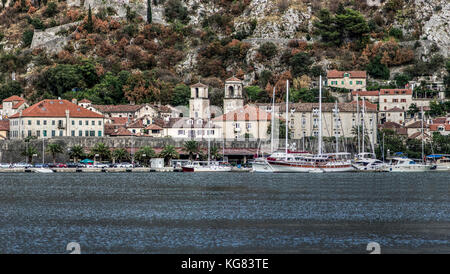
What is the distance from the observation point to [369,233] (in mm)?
36781

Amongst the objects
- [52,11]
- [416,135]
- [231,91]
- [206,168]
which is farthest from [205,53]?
[206,168]

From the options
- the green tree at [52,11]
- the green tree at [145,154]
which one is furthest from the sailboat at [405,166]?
the green tree at [52,11]

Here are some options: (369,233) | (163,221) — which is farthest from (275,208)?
(369,233)

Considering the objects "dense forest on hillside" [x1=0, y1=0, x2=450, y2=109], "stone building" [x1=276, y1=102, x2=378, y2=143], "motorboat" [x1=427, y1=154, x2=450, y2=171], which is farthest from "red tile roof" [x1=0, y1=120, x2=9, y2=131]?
"motorboat" [x1=427, y1=154, x2=450, y2=171]

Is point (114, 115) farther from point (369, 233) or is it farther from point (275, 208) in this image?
point (369, 233)

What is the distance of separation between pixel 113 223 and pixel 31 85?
108m

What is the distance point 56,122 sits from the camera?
113062 millimetres

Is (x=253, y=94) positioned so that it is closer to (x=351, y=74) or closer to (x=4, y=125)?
(x=351, y=74)

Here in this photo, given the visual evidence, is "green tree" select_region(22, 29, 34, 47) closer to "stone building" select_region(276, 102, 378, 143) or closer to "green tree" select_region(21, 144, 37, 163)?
"green tree" select_region(21, 144, 37, 163)

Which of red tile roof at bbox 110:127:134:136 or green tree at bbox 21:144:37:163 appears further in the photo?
red tile roof at bbox 110:127:134:136

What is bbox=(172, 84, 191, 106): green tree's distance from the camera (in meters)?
134

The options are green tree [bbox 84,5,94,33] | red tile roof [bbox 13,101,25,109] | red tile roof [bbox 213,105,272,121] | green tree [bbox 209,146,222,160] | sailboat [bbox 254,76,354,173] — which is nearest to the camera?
sailboat [bbox 254,76,354,173]

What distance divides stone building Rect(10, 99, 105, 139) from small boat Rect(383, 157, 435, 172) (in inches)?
1551

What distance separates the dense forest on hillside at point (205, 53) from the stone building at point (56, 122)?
16377 mm
